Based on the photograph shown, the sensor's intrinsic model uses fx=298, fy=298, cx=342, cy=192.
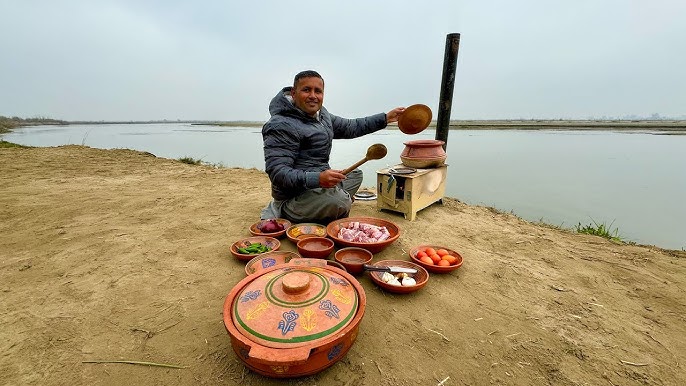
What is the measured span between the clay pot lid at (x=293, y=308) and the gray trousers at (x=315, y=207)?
5.01 ft

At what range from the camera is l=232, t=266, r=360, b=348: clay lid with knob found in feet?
4.30

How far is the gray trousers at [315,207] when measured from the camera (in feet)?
10.4

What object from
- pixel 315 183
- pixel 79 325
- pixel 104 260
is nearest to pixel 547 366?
pixel 315 183

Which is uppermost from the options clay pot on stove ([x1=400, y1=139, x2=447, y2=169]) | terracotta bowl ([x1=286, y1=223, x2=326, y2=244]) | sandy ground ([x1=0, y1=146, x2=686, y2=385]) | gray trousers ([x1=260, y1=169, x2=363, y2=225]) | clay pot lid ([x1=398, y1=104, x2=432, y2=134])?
clay pot lid ([x1=398, y1=104, x2=432, y2=134])

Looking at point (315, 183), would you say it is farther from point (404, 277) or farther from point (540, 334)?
point (540, 334)

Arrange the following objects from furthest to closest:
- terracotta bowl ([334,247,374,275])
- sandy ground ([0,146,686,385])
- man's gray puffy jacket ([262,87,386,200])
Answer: man's gray puffy jacket ([262,87,386,200])
terracotta bowl ([334,247,374,275])
sandy ground ([0,146,686,385])

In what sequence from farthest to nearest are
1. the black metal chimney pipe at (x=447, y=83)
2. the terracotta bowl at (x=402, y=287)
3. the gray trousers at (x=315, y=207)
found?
the black metal chimney pipe at (x=447, y=83) < the gray trousers at (x=315, y=207) < the terracotta bowl at (x=402, y=287)

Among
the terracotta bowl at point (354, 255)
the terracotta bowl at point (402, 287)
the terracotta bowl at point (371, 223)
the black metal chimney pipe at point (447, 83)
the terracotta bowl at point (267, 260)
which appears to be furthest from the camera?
the black metal chimney pipe at point (447, 83)

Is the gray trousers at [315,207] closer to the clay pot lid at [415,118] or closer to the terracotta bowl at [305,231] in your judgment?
the terracotta bowl at [305,231]

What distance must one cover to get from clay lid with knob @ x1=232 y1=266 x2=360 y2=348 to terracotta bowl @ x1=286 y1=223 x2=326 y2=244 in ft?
4.05

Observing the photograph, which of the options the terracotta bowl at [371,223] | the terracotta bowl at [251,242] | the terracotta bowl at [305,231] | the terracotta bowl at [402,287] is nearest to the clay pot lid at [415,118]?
the terracotta bowl at [371,223]

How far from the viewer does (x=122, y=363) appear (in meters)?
1.52

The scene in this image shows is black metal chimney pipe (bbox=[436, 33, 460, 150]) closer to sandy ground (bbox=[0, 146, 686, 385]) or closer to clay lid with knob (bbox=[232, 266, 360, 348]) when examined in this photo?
sandy ground (bbox=[0, 146, 686, 385])

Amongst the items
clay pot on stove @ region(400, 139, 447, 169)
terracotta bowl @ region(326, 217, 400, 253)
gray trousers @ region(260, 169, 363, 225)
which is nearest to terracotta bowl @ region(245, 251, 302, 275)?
terracotta bowl @ region(326, 217, 400, 253)
